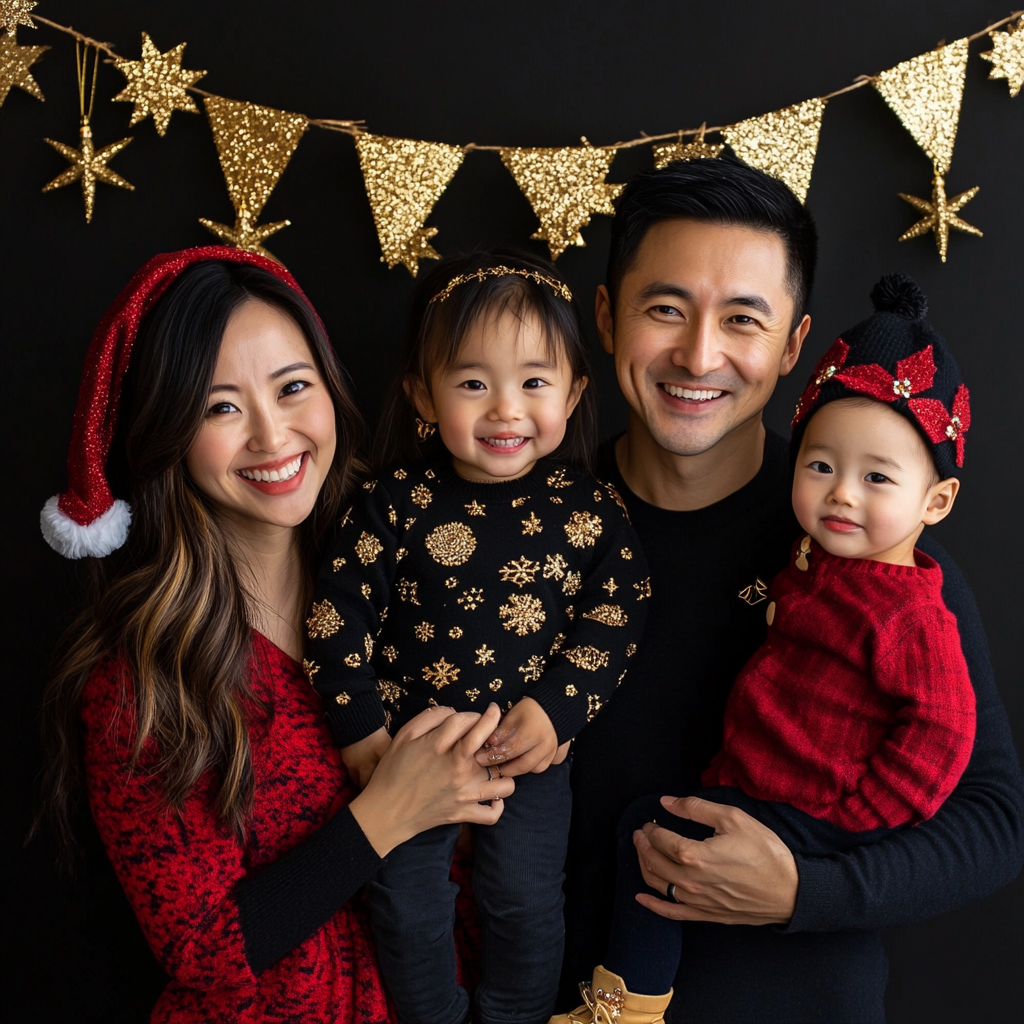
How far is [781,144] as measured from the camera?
206 centimetres

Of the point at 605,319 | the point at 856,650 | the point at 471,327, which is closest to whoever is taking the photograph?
the point at 856,650

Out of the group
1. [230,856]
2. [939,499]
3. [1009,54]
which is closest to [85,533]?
[230,856]

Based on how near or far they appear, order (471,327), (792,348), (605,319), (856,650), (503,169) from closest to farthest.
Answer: (856,650)
(471,327)
(792,348)
(605,319)
(503,169)

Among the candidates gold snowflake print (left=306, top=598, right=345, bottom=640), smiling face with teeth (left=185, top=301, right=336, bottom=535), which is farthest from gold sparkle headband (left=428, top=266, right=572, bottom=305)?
gold snowflake print (left=306, top=598, right=345, bottom=640)

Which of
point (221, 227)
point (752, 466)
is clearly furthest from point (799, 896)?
point (221, 227)

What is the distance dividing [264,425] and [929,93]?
156cm

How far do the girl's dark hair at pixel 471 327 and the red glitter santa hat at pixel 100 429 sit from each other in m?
0.46

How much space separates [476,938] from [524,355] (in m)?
1.12

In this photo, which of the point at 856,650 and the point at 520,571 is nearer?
the point at 856,650

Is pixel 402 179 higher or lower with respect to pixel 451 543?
higher

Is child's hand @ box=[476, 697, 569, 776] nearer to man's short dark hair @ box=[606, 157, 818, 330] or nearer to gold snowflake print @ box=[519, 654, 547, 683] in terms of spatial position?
gold snowflake print @ box=[519, 654, 547, 683]

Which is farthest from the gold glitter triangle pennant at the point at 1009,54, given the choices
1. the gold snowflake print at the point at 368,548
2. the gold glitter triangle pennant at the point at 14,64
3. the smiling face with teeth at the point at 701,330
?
the gold glitter triangle pennant at the point at 14,64

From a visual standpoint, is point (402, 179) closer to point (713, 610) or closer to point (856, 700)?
point (713, 610)

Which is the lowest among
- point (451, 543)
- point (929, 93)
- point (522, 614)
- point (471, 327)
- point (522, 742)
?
point (522, 742)
